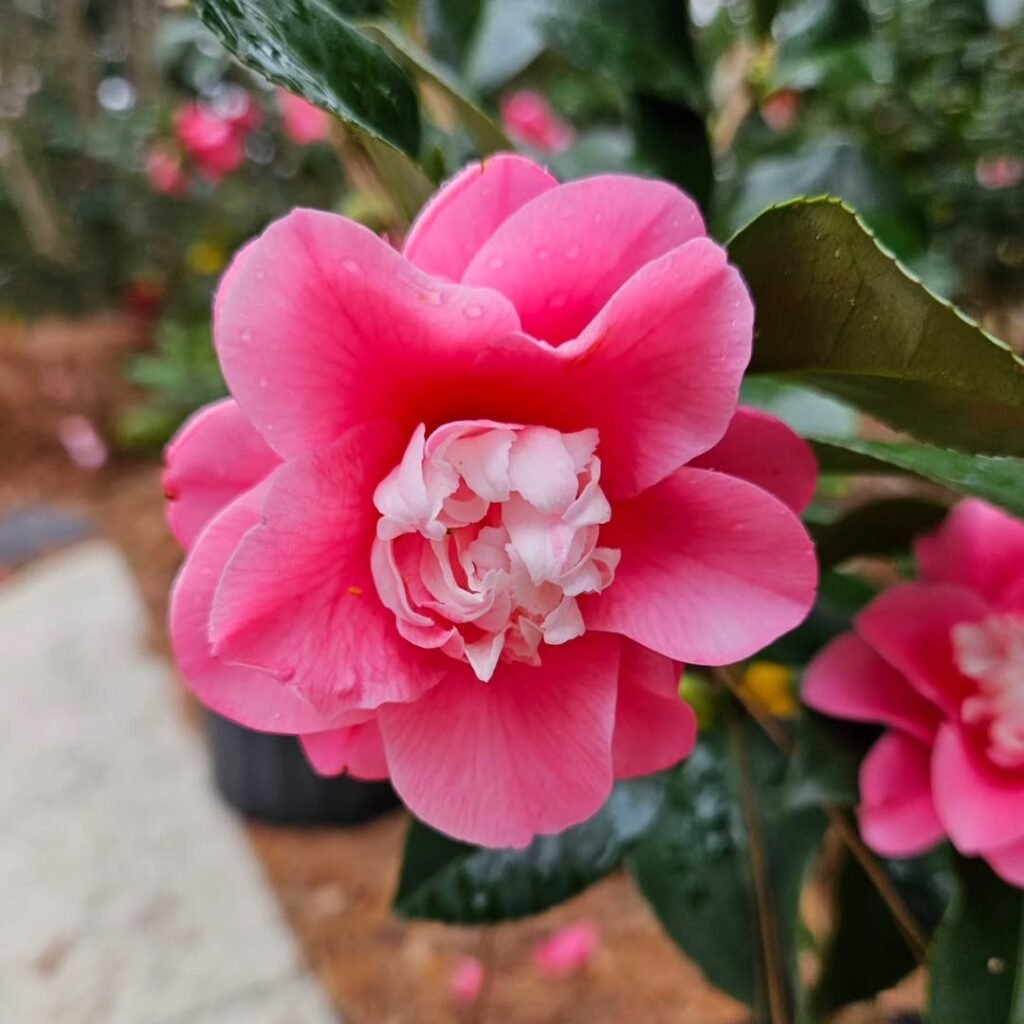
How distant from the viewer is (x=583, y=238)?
0.23 m

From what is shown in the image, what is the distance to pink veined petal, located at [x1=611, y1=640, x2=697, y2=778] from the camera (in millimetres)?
261

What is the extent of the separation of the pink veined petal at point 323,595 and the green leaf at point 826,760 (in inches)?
7.6

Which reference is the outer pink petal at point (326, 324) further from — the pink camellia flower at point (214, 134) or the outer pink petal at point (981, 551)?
the pink camellia flower at point (214, 134)

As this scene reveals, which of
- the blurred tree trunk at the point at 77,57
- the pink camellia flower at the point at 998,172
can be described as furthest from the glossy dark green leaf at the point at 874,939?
the blurred tree trunk at the point at 77,57

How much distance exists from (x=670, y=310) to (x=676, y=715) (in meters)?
0.12

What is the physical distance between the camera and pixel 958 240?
2.87ft

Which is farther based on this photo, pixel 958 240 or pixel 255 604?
pixel 958 240

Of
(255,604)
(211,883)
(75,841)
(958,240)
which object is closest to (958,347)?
(255,604)

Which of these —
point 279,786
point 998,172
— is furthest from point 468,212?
point 279,786

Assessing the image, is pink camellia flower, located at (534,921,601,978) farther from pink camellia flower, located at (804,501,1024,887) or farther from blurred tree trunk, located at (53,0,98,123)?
blurred tree trunk, located at (53,0,98,123)

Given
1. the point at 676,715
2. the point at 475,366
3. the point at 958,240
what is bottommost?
the point at 958,240

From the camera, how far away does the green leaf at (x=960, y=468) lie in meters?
0.24

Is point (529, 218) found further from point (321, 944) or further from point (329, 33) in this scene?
point (321, 944)

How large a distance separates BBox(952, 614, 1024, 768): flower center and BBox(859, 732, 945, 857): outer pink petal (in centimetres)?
3
